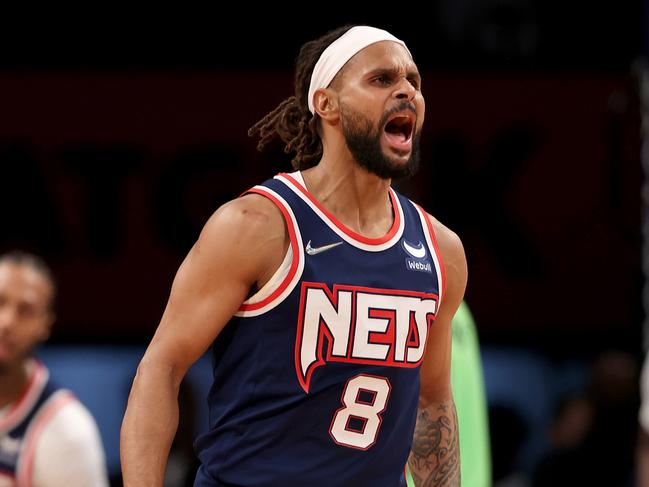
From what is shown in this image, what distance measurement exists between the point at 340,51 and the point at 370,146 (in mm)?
305

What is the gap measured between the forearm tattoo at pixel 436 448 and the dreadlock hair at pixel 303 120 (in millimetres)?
849

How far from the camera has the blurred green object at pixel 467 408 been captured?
16.7ft

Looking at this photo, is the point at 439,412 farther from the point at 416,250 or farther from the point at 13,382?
the point at 13,382

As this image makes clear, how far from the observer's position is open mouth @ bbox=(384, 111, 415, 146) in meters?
3.80

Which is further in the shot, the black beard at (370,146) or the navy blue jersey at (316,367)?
the black beard at (370,146)

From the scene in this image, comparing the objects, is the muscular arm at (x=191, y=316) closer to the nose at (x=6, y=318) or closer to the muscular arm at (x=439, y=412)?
the muscular arm at (x=439, y=412)

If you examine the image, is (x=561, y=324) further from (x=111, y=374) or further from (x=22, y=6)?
(x=22, y=6)

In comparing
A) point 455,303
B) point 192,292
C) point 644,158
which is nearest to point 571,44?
point 644,158

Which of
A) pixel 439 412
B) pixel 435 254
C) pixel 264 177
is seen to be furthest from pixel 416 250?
pixel 264 177

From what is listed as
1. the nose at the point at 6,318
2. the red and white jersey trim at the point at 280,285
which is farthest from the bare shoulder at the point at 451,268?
the nose at the point at 6,318

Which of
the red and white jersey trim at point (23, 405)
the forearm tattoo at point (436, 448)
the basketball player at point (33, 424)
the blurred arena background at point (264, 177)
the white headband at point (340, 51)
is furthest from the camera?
the blurred arena background at point (264, 177)

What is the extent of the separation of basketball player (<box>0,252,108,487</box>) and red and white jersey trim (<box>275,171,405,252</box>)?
6.85ft

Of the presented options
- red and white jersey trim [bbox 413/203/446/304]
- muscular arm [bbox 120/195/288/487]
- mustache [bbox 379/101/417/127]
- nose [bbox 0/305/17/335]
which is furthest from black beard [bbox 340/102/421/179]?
nose [bbox 0/305/17/335]

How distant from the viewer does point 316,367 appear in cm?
365
